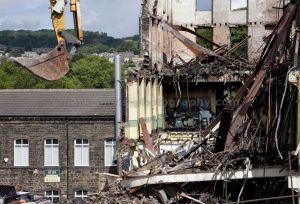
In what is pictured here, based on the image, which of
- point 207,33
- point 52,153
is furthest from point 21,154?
point 207,33

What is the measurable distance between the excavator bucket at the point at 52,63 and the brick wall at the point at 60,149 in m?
23.0

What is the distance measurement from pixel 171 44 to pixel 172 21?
43.6 inches

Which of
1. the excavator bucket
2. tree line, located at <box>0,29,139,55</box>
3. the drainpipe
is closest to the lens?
the excavator bucket

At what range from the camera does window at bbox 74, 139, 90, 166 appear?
1339 inches

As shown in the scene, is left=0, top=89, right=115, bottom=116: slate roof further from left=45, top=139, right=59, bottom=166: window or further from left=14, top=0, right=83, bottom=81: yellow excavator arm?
left=14, top=0, right=83, bottom=81: yellow excavator arm

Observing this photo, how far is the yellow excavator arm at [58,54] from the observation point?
10.1 metres

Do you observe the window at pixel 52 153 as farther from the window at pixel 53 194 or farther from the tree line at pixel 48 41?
the tree line at pixel 48 41

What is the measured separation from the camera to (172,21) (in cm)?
2972

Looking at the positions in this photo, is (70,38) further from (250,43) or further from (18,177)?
(18,177)

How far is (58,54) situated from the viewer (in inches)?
407

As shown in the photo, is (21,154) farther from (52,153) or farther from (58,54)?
(58,54)

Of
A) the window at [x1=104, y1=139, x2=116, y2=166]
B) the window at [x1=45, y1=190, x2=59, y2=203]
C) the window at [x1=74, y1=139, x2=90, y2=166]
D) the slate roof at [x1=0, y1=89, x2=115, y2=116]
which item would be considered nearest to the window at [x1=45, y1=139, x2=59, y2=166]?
the window at [x1=74, y1=139, x2=90, y2=166]

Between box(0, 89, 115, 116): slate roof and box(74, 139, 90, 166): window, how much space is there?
5.28 ft

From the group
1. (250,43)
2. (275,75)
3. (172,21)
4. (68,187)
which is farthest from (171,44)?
(275,75)
